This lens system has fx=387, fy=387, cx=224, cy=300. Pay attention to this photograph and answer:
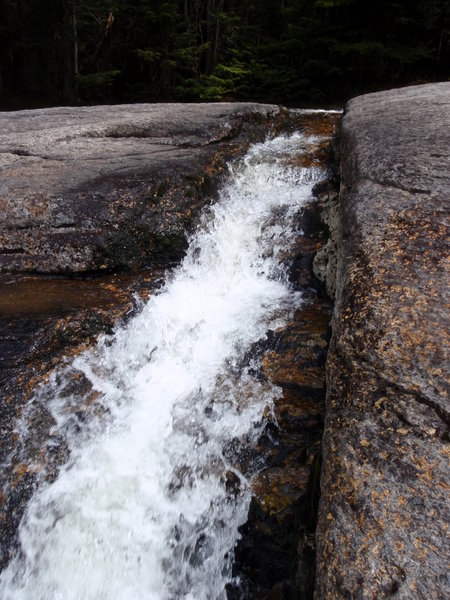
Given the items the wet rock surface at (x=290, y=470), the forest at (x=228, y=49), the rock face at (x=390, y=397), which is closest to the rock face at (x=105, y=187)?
the wet rock surface at (x=290, y=470)

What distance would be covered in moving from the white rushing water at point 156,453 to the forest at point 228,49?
12.4m

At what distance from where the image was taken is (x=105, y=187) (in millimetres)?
5008

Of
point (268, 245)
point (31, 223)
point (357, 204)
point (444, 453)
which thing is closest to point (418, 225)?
point (357, 204)

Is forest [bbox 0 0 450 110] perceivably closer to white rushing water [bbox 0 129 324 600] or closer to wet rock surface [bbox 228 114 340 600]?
wet rock surface [bbox 228 114 340 600]

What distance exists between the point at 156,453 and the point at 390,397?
5.94 feet

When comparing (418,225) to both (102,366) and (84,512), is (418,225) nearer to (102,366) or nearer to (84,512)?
(102,366)

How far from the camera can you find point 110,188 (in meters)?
5.00

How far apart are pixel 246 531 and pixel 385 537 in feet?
3.74

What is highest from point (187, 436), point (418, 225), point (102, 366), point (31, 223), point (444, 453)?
point (418, 225)

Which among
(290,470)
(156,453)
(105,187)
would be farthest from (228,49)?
(290,470)

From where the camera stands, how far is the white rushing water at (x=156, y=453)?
2502 mm

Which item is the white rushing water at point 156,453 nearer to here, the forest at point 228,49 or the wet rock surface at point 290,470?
the wet rock surface at point 290,470

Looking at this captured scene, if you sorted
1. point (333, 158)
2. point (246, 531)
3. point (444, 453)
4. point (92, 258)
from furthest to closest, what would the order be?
point (333, 158), point (92, 258), point (246, 531), point (444, 453)

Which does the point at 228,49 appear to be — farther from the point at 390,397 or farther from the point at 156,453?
the point at 390,397
